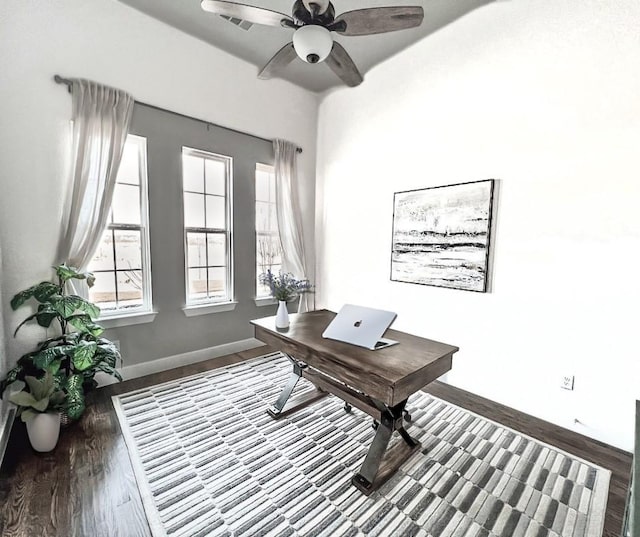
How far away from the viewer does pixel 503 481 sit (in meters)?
1.70

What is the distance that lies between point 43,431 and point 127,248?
159 centimetres

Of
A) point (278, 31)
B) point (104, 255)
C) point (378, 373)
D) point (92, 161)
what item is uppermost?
point (278, 31)

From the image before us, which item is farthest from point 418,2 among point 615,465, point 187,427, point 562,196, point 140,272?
point 187,427

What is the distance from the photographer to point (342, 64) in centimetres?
214

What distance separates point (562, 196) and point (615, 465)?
1793 mm

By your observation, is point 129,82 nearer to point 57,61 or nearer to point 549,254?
point 57,61

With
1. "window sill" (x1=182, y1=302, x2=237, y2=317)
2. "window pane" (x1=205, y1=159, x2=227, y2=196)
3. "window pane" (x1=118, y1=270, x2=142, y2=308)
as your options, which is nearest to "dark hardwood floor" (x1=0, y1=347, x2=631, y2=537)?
"window pane" (x1=118, y1=270, x2=142, y2=308)

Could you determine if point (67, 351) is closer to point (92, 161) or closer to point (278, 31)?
point (92, 161)

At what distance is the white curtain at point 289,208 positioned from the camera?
147 inches

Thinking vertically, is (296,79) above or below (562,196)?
above

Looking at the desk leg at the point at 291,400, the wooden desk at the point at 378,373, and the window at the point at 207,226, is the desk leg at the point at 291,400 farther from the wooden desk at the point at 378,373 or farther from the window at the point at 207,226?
the window at the point at 207,226

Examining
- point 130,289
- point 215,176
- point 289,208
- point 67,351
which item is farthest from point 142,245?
point 289,208

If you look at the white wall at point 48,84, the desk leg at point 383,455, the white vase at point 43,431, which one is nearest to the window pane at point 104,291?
the white wall at point 48,84

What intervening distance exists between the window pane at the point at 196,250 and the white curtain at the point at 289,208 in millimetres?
974
